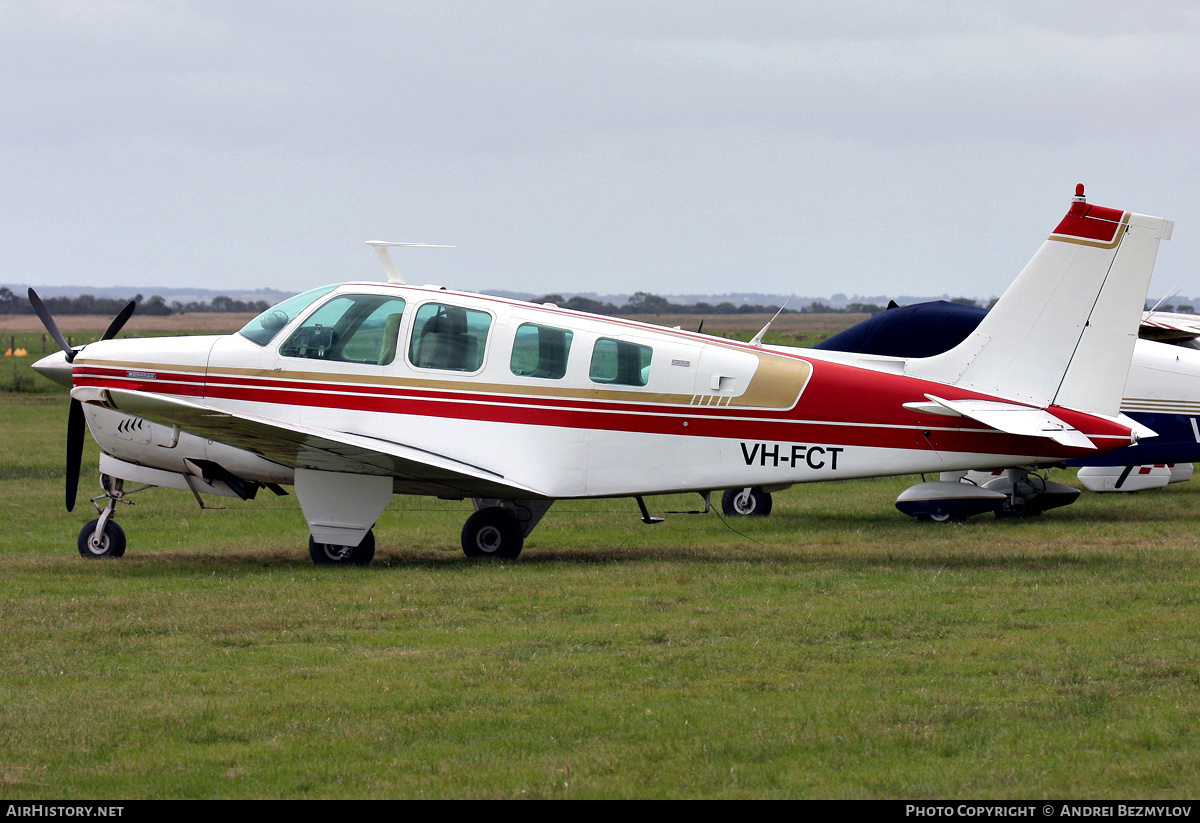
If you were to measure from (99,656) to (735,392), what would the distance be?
5.83 m

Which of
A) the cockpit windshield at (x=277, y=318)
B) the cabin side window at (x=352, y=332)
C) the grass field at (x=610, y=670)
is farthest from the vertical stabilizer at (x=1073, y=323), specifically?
the cockpit windshield at (x=277, y=318)

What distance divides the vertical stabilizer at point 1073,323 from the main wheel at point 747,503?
16.5 ft

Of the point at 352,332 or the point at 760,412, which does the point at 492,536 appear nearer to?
the point at 352,332

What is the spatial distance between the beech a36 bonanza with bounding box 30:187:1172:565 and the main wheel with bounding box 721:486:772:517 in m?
4.80

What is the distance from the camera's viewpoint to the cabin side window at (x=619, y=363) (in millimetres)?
11539

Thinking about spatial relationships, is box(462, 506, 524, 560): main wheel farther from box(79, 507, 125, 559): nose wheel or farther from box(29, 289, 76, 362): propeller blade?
box(29, 289, 76, 362): propeller blade

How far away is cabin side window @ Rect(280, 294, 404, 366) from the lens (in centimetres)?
1166

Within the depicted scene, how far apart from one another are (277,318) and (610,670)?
5.96 m

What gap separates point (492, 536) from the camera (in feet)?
40.1

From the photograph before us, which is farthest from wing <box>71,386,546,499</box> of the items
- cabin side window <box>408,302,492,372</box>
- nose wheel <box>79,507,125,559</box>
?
nose wheel <box>79,507,125,559</box>

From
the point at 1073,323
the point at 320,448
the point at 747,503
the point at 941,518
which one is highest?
the point at 1073,323

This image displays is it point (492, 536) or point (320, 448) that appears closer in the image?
point (320, 448)

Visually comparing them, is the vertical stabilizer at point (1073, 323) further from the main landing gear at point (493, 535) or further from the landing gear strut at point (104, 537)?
the landing gear strut at point (104, 537)

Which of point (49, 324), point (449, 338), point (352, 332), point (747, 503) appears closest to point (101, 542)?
point (49, 324)
